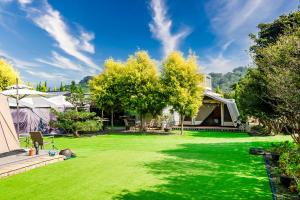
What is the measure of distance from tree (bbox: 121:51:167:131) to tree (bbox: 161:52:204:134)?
2.99 ft

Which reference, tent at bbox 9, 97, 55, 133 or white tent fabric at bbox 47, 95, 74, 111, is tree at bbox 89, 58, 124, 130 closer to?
white tent fabric at bbox 47, 95, 74, 111

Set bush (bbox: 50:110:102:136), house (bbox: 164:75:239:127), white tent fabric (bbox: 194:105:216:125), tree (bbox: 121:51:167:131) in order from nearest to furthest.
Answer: bush (bbox: 50:110:102:136), tree (bbox: 121:51:167:131), house (bbox: 164:75:239:127), white tent fabric (bbox: 194:105:216:125)

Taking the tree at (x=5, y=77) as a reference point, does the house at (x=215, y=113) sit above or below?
below

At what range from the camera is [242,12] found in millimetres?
19531

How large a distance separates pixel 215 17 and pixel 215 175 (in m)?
21.7

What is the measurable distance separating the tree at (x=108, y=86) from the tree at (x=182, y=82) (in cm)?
438

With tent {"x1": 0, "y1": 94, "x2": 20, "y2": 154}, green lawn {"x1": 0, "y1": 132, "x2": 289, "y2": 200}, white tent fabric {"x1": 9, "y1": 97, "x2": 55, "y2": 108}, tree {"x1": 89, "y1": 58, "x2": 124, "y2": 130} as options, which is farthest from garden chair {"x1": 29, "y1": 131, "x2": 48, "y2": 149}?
tree {"x1": 89, "y1": 58, "x2": 124, "y2": 130}

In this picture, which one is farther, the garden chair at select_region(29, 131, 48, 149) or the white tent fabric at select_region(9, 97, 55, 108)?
the white tent fabric at select_region(9, 97, 55, 108)

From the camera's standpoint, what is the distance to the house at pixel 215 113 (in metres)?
29.1

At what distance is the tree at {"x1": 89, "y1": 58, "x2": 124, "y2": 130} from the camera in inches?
1010

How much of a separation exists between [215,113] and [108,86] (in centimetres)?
1288

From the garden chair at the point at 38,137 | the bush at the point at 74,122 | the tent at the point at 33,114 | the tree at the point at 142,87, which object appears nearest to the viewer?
the garden chair at the point at 38,137

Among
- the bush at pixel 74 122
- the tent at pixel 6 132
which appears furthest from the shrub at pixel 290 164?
the bush at pixel 74 122

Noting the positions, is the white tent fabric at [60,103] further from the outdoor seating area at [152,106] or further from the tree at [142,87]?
the tree at [142,87]
